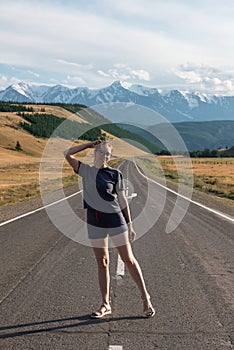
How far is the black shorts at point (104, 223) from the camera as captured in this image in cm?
531

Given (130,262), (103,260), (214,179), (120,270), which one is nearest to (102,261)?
(103,260)

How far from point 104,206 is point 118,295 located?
1707 mm

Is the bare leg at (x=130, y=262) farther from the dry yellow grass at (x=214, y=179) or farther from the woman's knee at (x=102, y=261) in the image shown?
the dry yellow grass at (x=214, y=179)

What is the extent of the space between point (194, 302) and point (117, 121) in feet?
12.3

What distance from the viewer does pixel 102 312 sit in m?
5.42

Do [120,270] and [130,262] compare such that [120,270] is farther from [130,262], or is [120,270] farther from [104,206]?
[104,206]

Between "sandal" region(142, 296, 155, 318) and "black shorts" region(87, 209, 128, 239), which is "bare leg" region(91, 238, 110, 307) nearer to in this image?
"black shorts" region(87, 209, 128, 239)

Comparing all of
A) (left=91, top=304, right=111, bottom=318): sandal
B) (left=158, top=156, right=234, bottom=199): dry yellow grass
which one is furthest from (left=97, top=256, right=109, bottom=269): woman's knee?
(left=158, top=156, right=234, bottom=199): dry yellow grass

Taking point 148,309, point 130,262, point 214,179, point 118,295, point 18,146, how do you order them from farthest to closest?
point 18,146 < point 214,179 < point 118,295 < point 130,262 < point 148,309

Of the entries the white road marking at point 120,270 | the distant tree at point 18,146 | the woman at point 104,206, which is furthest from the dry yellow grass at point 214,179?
the distant tree at point 18,146

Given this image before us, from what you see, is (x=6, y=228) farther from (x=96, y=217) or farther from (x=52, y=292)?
(x=96, y=217)

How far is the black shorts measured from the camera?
5.31 meters

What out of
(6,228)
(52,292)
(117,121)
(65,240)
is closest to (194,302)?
(52,292)

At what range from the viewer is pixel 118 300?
608 cm
